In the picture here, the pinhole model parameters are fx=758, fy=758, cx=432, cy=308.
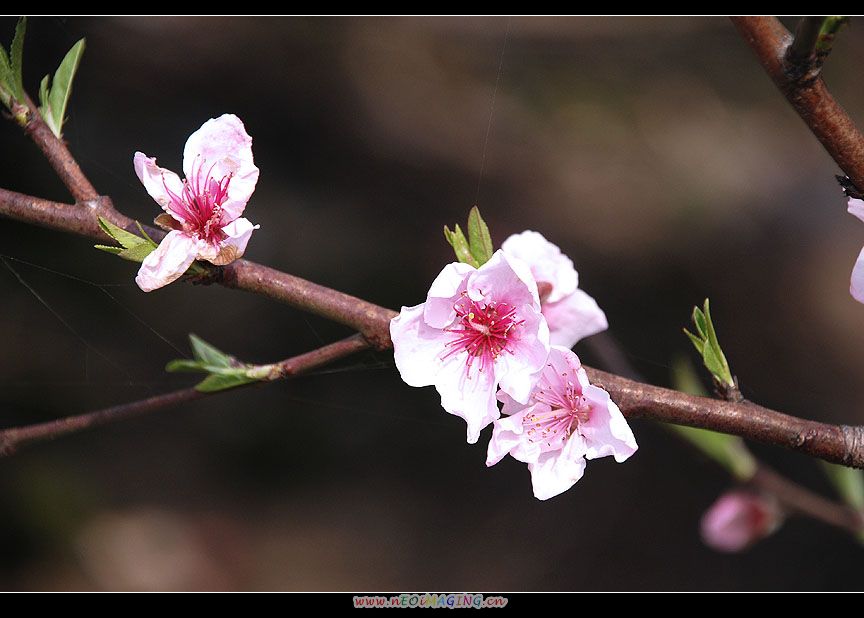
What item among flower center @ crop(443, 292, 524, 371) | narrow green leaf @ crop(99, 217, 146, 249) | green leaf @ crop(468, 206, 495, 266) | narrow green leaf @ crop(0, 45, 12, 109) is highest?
narrow green leaf @ crop(0, 45, 12, 109)

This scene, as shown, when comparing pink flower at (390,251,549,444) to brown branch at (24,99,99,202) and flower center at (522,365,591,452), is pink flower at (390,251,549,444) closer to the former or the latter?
flower center at (522,365,591,452)

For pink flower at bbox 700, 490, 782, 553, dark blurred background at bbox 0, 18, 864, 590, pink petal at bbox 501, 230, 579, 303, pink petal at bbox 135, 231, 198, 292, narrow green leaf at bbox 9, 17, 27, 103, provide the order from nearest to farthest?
pink petal at bbox 135, 231, 198, 292
narrow green leaf at bbox 9, 17, 27, 103
pink petal at bbox 501, 230, 579, 303
pink flower at bbox 700, 490, 782, 553
dark blurred background at bbox 0, 18, 864, 590

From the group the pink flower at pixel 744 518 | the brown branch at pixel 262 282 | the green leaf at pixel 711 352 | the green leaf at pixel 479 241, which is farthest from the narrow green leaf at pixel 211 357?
the pink flower at pixel 744 518

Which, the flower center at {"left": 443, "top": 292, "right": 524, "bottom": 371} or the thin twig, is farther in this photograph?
the flower center at {"left": 443, "top": 292, "right": 524, "bottom": 371}

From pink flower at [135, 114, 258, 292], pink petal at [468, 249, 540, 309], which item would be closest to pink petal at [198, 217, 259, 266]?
pink flower at [135, 114, 258, 292]

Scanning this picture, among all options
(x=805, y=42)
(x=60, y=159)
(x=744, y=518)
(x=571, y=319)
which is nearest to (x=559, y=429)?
(x=571, y=319)

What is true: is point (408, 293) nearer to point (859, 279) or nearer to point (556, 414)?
point (556, 414)
